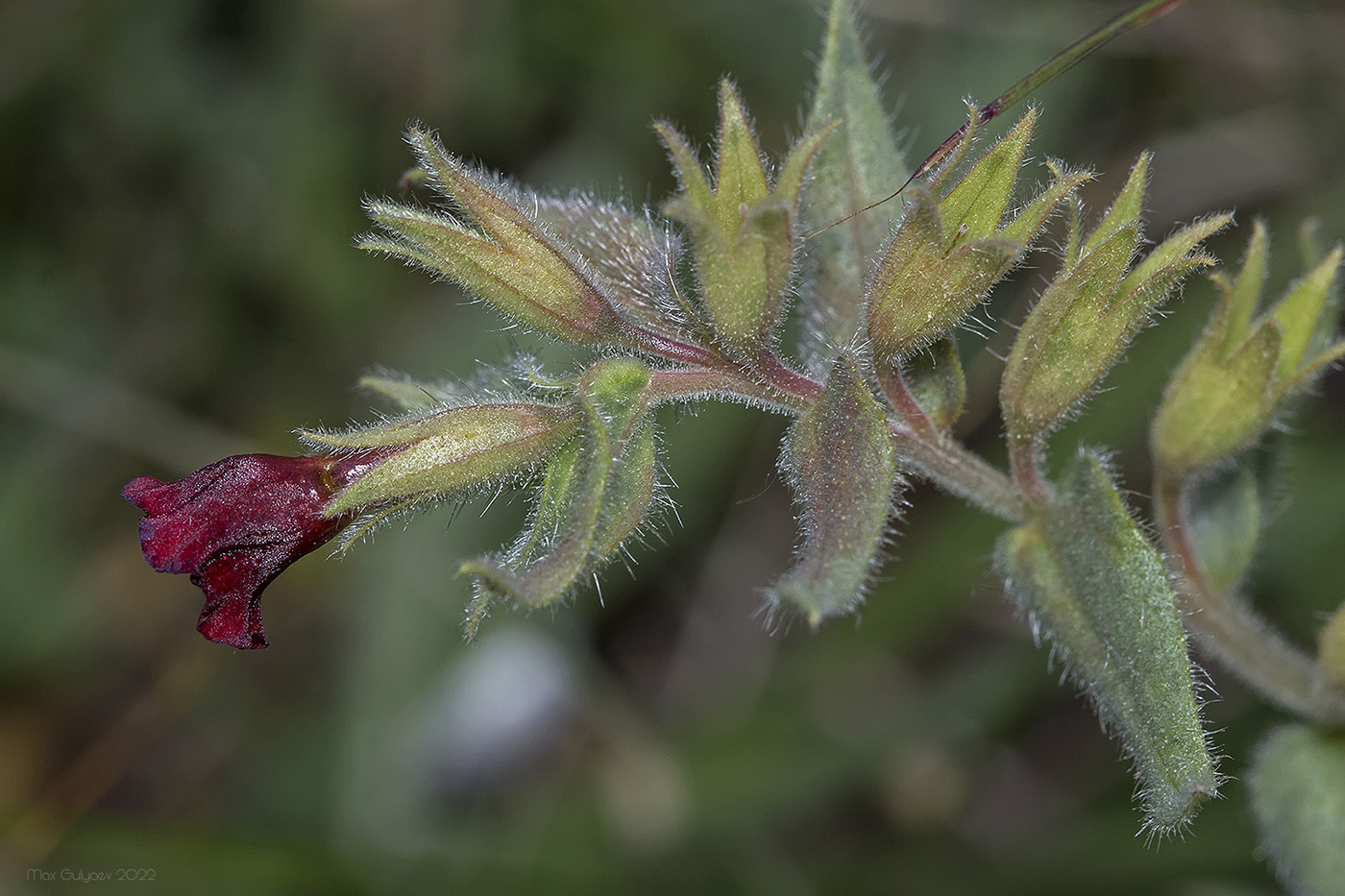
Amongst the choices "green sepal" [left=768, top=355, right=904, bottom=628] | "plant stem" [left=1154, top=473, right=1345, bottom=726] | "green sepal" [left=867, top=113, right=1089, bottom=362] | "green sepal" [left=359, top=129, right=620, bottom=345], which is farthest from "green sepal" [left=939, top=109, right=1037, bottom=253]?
"plant stem" [left=1154, top=473, right=1345, bottom=726]

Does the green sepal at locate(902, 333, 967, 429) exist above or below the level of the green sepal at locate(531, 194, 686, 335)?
below

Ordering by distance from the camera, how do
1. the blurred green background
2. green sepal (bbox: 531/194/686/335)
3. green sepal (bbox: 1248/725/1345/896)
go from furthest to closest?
the blurred green background < green sepal (bbox: 1248/725/1345/896) < green sepal (bbox: 531/194/686/335)

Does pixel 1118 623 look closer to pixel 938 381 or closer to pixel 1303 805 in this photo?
pixel 938 381

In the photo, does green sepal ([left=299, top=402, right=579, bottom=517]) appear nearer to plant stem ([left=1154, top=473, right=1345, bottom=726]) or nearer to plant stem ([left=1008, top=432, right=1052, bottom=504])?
plant stem ([left=1008, top=432, right=1052, bottom=504])

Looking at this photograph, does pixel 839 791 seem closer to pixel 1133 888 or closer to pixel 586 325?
pixel 1133 888

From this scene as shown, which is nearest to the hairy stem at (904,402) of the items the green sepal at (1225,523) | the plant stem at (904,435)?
the plant stem at (904,435)

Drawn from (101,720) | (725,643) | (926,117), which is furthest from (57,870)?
(926,117)

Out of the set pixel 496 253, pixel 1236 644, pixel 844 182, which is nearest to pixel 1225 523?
pixel 1236 644
